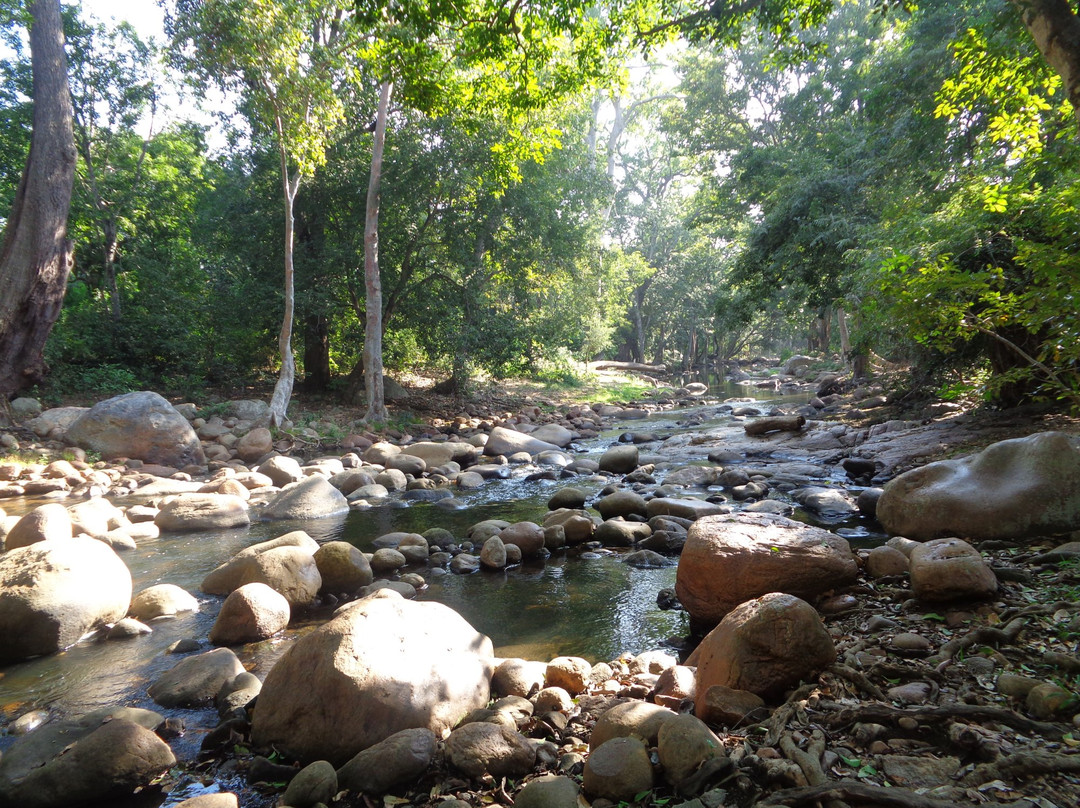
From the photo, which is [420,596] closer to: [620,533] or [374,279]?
[620,533]

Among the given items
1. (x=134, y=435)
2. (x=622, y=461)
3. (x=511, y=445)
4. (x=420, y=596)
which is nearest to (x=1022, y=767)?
(x=420, y=596)

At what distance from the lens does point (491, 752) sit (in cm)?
302

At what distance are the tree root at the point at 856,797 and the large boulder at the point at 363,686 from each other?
76.8 inches

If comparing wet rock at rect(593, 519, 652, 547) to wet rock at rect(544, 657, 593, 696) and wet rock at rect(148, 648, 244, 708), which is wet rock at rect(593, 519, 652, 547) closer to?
wet rock at rect(544, 657, 593, 696)

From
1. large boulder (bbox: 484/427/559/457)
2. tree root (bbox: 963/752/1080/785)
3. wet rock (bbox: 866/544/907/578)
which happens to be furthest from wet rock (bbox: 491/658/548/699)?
large boulder (bbox: 484/427/559/457)

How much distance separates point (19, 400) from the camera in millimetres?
13422

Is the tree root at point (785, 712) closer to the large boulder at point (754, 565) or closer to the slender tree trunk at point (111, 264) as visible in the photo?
the large boulder at point (754, 565)

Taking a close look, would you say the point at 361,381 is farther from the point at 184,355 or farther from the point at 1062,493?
the point at 1062,493

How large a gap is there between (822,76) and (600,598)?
23273 millimetres

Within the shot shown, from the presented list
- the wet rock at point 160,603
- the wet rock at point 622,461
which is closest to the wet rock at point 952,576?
the wet rock at point 160,603

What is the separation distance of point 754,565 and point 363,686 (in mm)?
2816

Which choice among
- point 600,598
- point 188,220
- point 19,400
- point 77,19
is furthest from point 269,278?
point 600,598

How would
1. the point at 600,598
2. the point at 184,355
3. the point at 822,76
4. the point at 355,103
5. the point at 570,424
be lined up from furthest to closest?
the point at 822,76 < the point at 570,424 < the point at 184,355 < the point at 355,103 < the point at 600,598

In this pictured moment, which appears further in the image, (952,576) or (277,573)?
(277,573)
